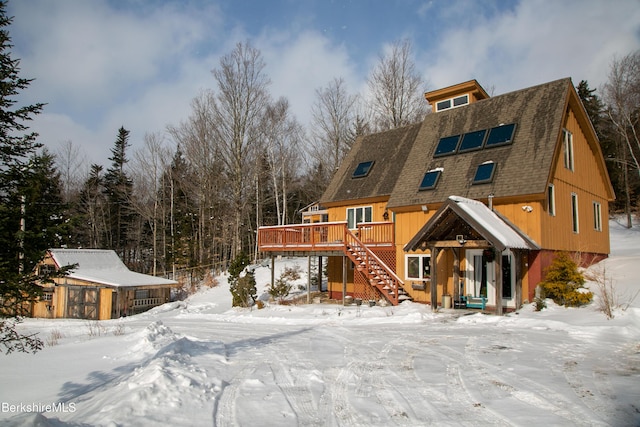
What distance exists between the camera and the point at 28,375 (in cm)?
802

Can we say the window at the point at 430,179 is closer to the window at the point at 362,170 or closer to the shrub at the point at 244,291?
the window at the point at 362,170

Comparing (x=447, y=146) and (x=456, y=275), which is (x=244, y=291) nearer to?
(x=456, y=275)

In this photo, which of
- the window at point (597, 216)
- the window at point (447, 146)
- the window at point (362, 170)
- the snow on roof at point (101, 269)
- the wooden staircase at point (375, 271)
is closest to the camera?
the wooden staircase at point (375, 271)

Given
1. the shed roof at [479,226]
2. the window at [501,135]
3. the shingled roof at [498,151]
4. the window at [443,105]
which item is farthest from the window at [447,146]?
the shed roof at [479,226]

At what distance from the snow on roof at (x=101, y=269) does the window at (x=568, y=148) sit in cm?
2304

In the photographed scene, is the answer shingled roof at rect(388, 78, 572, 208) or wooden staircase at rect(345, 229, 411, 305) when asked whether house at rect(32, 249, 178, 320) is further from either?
shingled roof at rect(388, 78, 572, 208)

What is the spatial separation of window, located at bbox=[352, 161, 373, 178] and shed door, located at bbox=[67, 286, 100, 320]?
16.5m

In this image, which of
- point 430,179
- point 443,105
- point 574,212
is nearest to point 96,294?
point 430,179

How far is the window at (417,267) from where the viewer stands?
1742 centimetres

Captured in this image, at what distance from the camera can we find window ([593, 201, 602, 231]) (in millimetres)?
19969

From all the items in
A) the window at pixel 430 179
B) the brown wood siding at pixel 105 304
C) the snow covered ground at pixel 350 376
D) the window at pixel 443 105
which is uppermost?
the window at pixel 443 105

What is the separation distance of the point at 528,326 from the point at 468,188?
5.98 metres

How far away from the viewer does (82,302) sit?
2575 cm

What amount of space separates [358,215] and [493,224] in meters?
8.32
